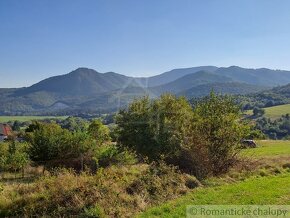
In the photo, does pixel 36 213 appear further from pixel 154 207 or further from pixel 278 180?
pixel 278 180

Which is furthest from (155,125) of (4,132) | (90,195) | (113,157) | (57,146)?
(4,132)

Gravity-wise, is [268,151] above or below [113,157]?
below

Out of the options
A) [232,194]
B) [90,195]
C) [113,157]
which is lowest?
[113,157]

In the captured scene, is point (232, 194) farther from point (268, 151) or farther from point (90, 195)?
point (268, 151)

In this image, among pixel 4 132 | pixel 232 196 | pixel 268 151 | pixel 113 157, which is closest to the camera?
pixel 232 196

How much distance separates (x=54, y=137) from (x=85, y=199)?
1729 centimetres

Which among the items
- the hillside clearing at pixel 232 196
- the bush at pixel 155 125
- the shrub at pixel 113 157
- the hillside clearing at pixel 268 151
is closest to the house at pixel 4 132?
the hillside clearing at pixel 268 151

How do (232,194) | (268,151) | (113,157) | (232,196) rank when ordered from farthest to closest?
1. (268,151)
2. (113,157)
3. (232,194)
4. (232,196)

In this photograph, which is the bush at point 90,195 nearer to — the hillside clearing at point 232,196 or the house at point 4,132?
the hillside clearing at point 232,196

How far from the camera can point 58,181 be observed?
12.8m

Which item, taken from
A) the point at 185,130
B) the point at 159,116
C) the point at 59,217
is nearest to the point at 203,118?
the point at 185,130

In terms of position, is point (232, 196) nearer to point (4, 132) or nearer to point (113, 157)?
point (113, 157)

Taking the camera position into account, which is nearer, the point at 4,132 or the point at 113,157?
the point at 113,157

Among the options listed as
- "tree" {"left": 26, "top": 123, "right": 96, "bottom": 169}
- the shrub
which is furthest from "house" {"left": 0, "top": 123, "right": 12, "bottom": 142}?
the shrub
